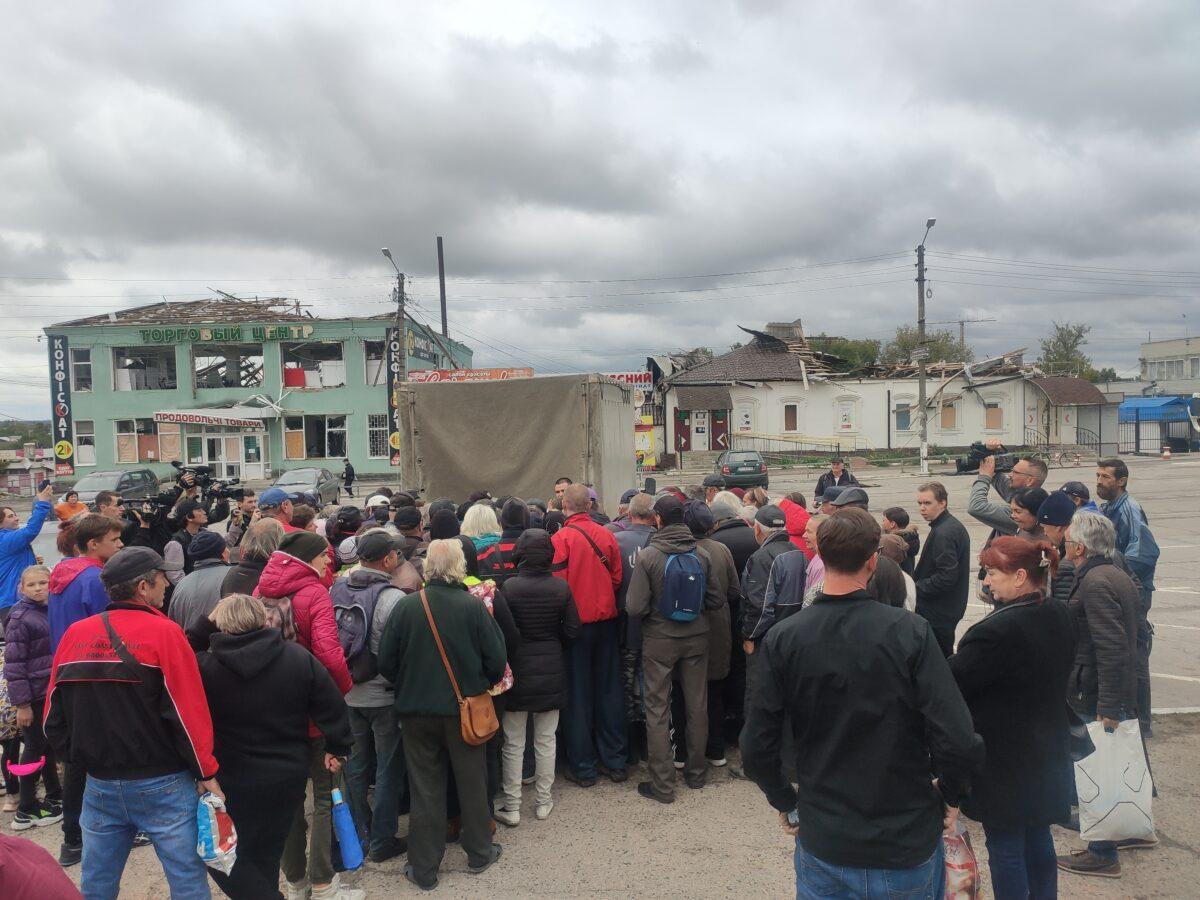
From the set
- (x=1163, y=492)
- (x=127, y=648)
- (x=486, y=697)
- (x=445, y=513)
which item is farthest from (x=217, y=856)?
(x=1163, y=492)

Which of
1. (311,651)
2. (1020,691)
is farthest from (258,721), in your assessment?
(1020,691)

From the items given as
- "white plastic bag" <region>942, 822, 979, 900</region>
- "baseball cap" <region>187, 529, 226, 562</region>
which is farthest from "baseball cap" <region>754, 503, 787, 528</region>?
"baseball cap" <region>187, 529, 226, 562</region>

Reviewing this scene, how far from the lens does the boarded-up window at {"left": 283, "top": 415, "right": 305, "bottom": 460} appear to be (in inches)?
1415

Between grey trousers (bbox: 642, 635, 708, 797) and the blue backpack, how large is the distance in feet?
0.69

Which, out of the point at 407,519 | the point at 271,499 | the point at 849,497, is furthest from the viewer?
the point at 271,499

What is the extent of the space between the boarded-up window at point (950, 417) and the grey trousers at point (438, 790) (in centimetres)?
4604

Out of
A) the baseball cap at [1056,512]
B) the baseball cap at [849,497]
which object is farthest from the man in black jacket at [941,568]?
the baseball cap at [1056,512]

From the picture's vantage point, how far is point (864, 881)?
2.42m

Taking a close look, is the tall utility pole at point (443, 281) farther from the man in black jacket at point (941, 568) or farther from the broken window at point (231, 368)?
the man in black jacket at point (941, 568)

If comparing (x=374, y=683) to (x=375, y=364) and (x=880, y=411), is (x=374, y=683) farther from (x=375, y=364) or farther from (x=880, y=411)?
(x=880, y=411)

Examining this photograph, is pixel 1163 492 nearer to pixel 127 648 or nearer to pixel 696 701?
pixel 696 701

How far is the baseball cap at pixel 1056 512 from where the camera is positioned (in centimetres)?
467

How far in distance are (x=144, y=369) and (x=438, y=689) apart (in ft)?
128

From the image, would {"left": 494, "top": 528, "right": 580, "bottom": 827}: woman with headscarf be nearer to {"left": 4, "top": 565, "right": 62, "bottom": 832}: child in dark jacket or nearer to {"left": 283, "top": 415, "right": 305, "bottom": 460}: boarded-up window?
{"left": 4, "top": 565, "right": 62, "bottom": 832}: child in dark jacket
